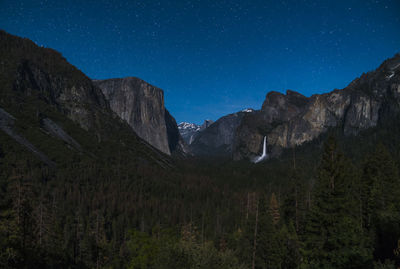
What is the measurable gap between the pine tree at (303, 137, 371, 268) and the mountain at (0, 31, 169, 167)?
4756 inches

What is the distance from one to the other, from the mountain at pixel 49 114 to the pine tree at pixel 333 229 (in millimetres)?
120808

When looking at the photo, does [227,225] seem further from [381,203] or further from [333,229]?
[333,229]

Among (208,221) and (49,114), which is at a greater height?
(49,114)

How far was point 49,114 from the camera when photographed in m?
154

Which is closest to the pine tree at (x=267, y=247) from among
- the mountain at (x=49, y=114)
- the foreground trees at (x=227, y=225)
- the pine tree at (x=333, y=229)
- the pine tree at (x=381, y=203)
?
the foreground trees at (x=227, y=225)

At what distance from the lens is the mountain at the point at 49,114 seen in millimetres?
123000

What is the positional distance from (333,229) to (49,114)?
168084 millimetres

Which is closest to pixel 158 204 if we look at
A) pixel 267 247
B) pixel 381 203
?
pixel 267 247

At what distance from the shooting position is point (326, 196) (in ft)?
77.0

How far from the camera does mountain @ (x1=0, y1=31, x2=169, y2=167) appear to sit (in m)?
123

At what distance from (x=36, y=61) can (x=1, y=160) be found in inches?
4607

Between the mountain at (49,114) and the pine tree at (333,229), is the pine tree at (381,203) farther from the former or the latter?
the mountain at (49,114)

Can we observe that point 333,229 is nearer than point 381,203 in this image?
Yes

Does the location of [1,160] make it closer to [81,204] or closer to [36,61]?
[81,204]
